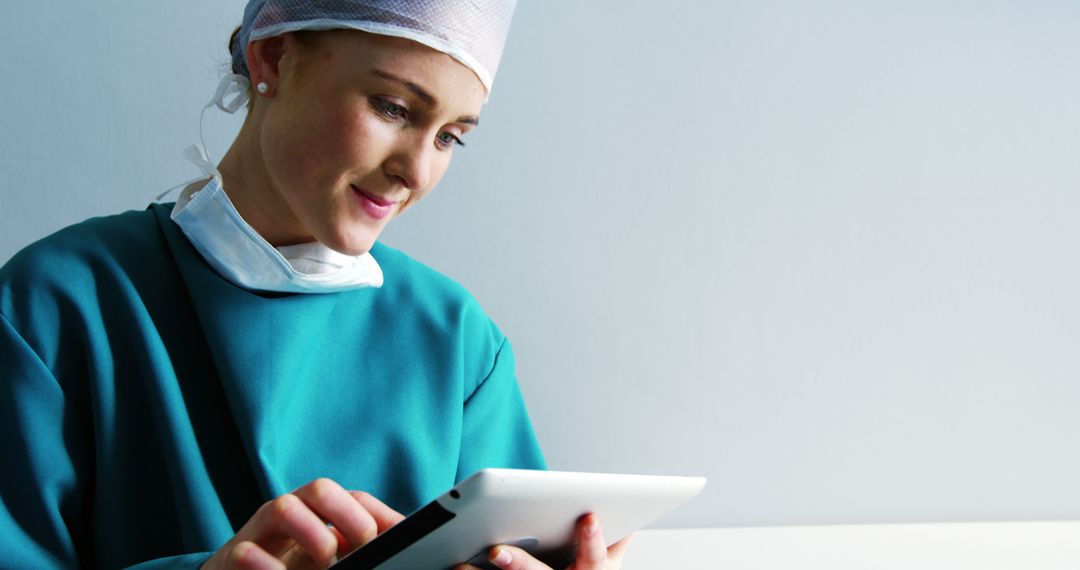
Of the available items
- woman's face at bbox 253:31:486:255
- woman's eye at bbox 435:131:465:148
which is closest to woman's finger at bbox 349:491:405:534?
woman's face at bbox 253:31:486:255

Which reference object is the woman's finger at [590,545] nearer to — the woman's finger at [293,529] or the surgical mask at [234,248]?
the woman's finger at [293,529]

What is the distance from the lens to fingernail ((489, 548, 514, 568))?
2.50ft

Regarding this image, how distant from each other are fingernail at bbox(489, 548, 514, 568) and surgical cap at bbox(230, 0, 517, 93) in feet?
1.60

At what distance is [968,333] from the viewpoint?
1.67 metres

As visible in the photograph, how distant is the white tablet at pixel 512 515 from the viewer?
0.64 m

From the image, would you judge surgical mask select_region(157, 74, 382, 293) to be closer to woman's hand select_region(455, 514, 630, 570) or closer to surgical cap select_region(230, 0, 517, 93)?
surgical cap select_region(230, 0, 517, 93)

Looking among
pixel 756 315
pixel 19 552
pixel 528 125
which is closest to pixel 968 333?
pixel 756 315

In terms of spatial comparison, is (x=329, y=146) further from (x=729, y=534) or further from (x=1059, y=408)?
(x=1059, y=408)

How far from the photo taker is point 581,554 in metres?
0.84

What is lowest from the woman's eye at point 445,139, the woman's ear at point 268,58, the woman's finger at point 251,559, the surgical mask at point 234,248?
the woman's finger at point 251,559

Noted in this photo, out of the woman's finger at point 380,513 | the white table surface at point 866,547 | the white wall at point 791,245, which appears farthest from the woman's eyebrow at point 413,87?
the white table surface at point 866,547

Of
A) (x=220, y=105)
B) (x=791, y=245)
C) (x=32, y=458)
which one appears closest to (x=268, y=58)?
(x=220, y=105)

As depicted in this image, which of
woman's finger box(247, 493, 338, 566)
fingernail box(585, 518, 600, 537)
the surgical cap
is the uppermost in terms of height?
the surgical cap

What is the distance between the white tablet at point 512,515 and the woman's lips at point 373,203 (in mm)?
387
